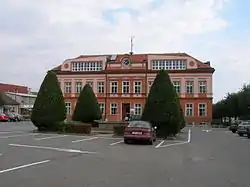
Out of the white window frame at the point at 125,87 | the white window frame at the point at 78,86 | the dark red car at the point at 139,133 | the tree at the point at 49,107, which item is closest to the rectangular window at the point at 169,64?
the white window frame at the point at 125,87

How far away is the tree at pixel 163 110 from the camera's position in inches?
1281

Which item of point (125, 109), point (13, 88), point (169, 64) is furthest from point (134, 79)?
point (13, 88)

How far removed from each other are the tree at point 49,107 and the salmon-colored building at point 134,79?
143ft

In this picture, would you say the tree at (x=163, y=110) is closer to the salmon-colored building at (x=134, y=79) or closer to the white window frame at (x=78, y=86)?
the salmon-colored building at (x=134, y=79)

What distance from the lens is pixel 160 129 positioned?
32906 mm

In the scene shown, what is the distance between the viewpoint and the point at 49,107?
36906 mm

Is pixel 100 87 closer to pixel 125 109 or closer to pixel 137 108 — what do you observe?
pixel 125 109

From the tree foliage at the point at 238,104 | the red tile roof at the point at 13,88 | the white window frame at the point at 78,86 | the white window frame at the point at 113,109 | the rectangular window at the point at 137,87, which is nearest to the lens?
the tree foliage at the point at 238,104

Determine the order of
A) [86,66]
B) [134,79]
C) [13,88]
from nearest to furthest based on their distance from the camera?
[134,79]
[86,66]
[13,88]

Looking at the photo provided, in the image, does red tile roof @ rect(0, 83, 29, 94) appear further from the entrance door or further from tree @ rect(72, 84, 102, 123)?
tree @ rect(72, 84, 102, 123)

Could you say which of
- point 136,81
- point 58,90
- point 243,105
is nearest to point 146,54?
point 136,81

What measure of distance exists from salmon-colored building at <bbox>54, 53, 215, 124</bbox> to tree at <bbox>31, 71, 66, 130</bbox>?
4373 centimetres

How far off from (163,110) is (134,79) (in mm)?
48996

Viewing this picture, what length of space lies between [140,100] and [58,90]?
44753mm
